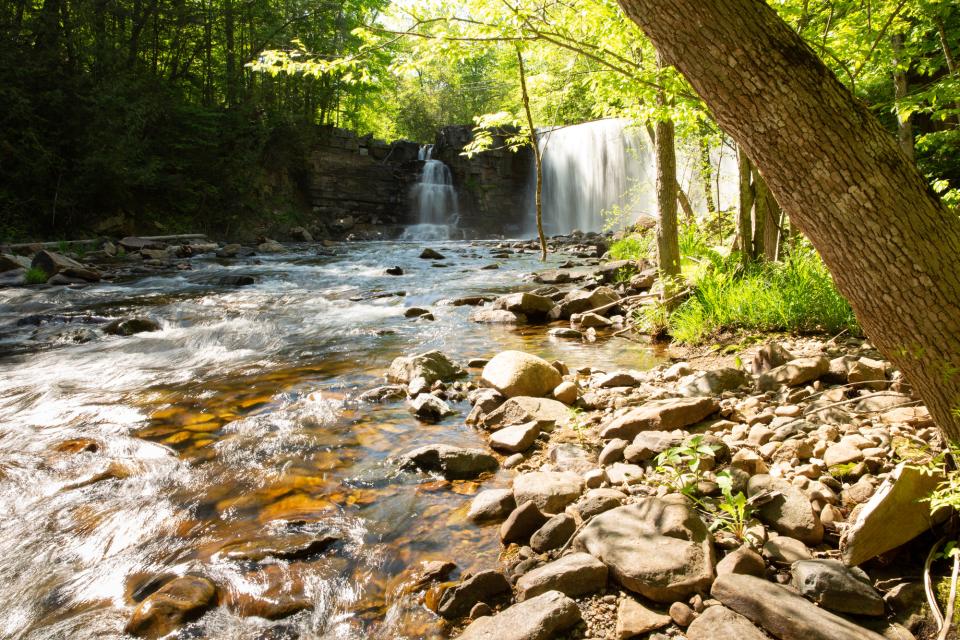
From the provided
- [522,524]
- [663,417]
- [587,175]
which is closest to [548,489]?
[522,524]

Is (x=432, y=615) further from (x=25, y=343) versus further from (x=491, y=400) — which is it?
(x=25, y=343)

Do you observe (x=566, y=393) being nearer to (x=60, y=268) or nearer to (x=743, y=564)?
(x=743, y=564)

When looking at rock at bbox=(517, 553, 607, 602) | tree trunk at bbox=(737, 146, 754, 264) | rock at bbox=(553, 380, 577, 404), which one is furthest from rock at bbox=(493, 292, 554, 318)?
rock at bbox=(517, 553, 607, 602)

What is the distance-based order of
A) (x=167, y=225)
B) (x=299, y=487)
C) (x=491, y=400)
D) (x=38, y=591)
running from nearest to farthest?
(x=38, y=591) → (x=299, y=487) → (x=491, y=400) → (x=167, y=225)

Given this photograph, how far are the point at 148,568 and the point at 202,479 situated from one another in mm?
944

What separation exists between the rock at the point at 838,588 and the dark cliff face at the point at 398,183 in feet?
85.9

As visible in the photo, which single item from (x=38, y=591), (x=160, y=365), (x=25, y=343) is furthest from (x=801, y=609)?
(x=25, y=343)

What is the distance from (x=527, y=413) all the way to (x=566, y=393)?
0.53m

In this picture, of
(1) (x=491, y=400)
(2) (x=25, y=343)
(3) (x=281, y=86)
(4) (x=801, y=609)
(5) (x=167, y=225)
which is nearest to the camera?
(4) (x=801, y=609)

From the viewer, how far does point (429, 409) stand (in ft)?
15.7

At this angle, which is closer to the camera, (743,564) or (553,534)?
(743,564)

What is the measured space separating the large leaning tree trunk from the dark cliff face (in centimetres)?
2586

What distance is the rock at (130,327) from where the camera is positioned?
8.15 meters

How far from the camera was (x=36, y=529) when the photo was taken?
320 centimetres
